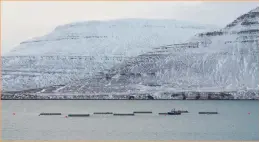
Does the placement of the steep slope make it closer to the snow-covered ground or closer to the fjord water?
the snow-covered ground

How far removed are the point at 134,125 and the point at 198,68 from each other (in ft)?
249

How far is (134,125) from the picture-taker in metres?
101

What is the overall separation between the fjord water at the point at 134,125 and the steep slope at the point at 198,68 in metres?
26.5

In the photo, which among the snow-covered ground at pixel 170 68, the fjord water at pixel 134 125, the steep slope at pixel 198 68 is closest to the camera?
the fjord water at pixel 134 125

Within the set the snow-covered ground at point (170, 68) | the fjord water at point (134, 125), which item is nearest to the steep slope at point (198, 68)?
the snow-covered ground at point (170, 68)

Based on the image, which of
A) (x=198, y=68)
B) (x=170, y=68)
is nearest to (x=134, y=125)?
(x=198, y=68)

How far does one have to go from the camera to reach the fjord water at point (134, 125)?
8638 centimetres

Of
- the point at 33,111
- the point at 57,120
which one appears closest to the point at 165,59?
the point at 33,111

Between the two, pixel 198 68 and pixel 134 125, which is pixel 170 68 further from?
pixel 134 125

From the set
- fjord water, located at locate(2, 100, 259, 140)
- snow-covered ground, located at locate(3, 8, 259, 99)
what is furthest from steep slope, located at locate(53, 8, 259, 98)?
fjord water, located at locate(2, 100, 259, 140)

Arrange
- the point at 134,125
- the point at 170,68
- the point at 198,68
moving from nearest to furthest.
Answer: the point at 134,125
the point at 198,68
the point at 170,68

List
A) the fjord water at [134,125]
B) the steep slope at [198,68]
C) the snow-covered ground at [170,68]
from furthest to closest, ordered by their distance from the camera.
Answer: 1. the snow-covered ground at [170,68]
2. the steep slope at [198,68]
3. the fjord water at [134,125]

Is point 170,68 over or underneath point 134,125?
over

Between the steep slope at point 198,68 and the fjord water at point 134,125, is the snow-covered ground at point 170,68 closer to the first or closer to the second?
the steep slope at point 198,68
